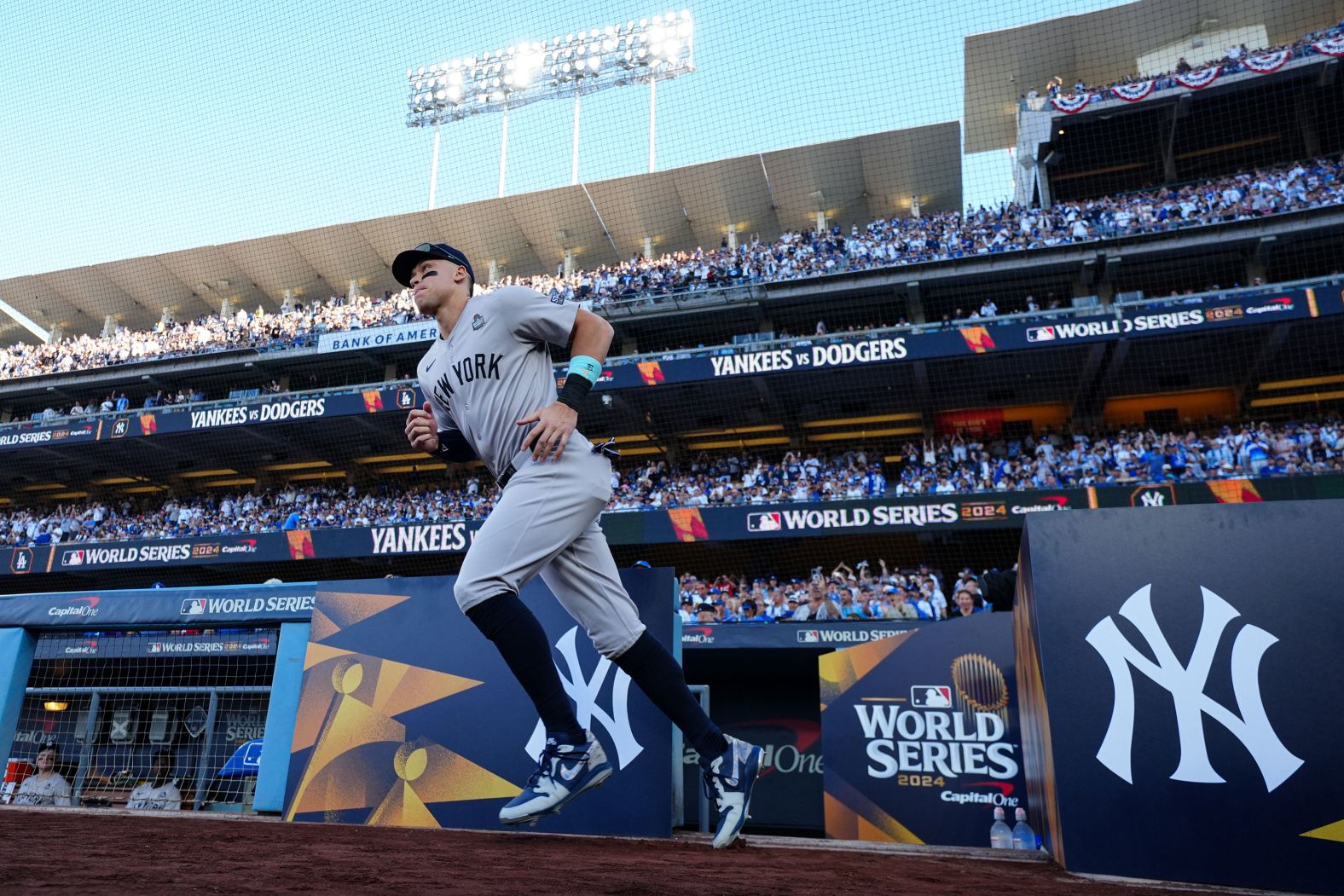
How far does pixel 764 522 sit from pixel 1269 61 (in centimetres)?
1826

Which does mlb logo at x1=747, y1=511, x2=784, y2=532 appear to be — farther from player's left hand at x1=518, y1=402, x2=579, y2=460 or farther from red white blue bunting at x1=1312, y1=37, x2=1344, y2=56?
red white blue bunting at x1=1312, y1=37, x2=1344, y2=56

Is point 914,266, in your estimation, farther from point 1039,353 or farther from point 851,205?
point 851,205

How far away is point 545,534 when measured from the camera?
2730 mm

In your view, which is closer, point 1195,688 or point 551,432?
point 1195,688

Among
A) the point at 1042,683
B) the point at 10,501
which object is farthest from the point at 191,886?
the point at 10,501

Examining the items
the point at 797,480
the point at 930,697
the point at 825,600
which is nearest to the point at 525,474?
the point at 930,697

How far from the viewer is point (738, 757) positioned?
273cm

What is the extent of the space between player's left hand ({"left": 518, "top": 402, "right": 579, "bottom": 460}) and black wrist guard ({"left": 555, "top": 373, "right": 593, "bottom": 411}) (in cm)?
2

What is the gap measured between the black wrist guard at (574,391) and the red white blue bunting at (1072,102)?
2532cm

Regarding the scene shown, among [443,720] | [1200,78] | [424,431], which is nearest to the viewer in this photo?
[424,431]

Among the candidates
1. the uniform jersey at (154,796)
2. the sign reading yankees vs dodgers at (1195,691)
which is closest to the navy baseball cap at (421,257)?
the sign reading yankees vs dodgers at (1195,691)

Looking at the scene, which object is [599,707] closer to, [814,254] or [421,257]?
[421,257]

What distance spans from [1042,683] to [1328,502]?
0.91m

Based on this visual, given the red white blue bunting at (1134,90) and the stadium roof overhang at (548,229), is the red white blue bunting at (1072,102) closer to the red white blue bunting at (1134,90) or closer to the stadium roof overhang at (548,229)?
the red white blue bunting at (1134,90)
